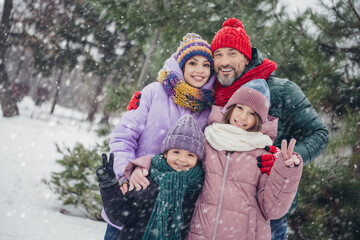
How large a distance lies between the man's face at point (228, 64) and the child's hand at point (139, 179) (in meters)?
0.95

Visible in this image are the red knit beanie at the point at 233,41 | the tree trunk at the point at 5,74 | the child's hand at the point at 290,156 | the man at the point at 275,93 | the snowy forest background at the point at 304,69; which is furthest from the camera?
the tree trunk at the point at 5,74

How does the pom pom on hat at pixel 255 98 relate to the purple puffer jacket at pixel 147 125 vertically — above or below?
above

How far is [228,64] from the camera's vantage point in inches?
86.0

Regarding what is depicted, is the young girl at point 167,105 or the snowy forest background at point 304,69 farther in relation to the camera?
the snowy forest background at point 304,69

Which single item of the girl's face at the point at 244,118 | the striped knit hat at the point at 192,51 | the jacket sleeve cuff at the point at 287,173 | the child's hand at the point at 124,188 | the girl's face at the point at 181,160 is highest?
the striped knit hat at the point at 192,51

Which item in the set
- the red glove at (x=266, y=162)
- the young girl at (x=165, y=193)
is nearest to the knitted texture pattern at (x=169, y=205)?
the young girl at (x=165, y=193)

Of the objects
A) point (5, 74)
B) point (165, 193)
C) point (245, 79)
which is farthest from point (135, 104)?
point (5, 74)

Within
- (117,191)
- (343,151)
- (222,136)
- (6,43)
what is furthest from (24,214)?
(6,43)

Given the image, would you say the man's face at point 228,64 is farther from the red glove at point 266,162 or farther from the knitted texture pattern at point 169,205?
the knitted texture pattern at point 169,205

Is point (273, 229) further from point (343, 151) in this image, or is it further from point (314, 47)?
point (314, 47)

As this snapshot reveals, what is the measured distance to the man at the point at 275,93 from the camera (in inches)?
75.7

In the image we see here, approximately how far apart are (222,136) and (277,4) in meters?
3.05

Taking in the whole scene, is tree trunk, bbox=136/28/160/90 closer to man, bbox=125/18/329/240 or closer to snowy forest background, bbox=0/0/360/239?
snowy forest background, bbox=0/0/360/239

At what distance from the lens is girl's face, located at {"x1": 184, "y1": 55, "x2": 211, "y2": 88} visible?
210 cm
